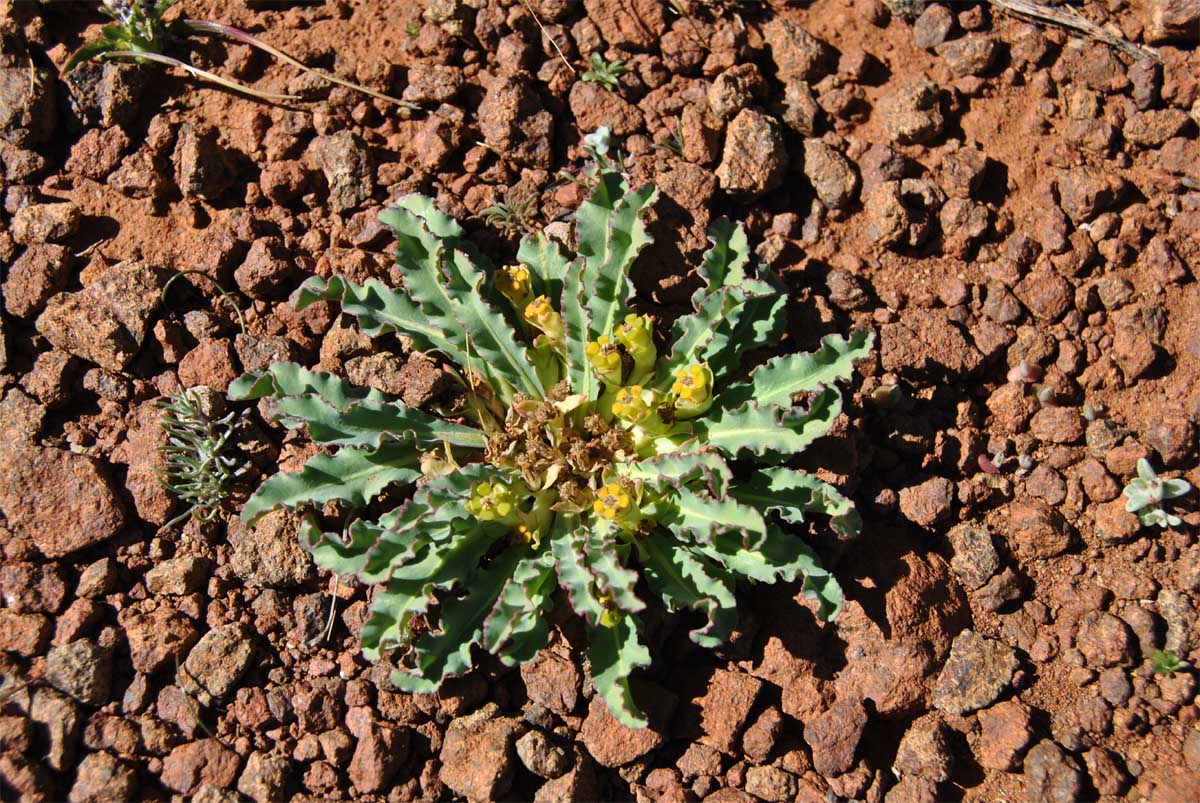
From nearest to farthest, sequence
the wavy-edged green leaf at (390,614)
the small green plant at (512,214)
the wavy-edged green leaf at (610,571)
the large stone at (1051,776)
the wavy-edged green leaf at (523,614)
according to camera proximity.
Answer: the wavy-edged green leaf at (610,571) < the wavy-edged green leaf at (523,614) < the wavy-edged green leaf at (390,614) < the large stone at (1051,776) < the small green plant at (512,214)

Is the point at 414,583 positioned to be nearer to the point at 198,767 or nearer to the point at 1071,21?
the point at 198,767

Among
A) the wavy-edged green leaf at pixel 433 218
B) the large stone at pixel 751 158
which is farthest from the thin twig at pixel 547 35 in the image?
the wavy-edged green leaf at pixel 433 218

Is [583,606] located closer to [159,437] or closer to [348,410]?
[348,410]

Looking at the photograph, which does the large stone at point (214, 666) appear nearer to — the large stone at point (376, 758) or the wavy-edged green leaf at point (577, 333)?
the large stone at point (376, 758)

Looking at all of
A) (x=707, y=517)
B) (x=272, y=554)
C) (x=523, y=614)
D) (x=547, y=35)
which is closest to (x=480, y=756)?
(x=523, y=614)

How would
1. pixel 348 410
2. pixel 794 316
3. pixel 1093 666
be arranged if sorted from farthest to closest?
1. pixel 794 316
2. pixel 1093 666
3. pixel 348 410

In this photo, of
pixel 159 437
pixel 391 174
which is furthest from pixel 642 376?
pixel 159 437

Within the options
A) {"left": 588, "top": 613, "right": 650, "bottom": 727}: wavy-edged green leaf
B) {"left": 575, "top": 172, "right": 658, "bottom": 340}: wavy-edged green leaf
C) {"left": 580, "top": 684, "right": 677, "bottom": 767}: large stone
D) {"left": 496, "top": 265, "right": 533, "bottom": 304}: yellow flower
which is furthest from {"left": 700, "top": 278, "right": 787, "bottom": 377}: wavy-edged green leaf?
{"left": 580, "top": 684, "right": 677, "bottom": 767}: large stone

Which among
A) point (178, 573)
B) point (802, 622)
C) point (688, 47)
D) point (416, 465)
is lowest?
point (802, 622)
